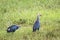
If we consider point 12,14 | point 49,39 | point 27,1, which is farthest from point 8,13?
point 49,39

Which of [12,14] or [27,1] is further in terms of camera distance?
[27,1]

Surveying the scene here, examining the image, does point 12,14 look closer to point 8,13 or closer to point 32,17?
point 8,13

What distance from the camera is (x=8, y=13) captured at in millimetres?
14922

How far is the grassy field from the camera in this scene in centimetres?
1103

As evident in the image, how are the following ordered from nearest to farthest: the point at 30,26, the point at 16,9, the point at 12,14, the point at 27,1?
the point at 30,26 < the point at 12,14 < the point at 16,9 < the point at 27,1

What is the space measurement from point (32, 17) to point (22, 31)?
2573 mm

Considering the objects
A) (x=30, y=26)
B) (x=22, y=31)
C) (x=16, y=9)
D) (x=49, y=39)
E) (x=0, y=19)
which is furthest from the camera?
(x=16, y=9)

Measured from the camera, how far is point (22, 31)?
11625 millimetres

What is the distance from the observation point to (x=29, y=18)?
1387cm

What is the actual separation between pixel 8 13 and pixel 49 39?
15.7 feet

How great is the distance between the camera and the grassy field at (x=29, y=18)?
11.0 metres

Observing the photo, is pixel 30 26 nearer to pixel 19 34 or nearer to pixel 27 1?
pixel 19 34

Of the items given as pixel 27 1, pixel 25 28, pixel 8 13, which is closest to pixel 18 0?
pixel 27 1

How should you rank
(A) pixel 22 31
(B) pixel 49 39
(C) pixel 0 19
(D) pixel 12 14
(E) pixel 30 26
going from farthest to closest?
(D) pixel 12 14 → (C) pixel 0 19 → (E) pixel 30 26 → (A) pixel 22 31 → (B) pixel 49 39
